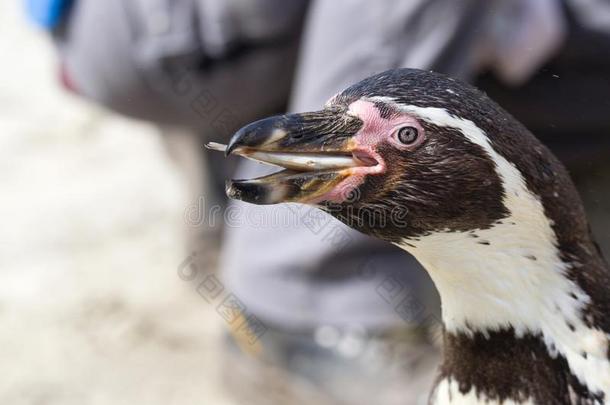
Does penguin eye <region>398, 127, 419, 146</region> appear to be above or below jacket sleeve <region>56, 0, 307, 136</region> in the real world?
above

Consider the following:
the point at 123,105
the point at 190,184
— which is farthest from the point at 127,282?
the point at 123,105

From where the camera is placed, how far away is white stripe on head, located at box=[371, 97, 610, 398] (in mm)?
669

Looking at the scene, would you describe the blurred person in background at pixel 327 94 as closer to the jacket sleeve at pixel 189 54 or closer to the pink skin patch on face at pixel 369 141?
the jacket sleeve at pixel 189 54

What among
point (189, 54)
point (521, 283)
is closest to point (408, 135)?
point (521, 283)

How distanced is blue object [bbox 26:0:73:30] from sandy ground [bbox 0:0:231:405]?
0.46 meters

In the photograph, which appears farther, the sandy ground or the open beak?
the sandy ground

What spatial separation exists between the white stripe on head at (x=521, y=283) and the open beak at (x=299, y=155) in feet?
0.25

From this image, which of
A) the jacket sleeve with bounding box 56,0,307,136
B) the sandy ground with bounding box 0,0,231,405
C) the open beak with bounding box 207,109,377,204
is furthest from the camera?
the sandy ground with bounding box 0,0,231,405

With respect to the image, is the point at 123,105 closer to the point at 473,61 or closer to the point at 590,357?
the point at 473,61

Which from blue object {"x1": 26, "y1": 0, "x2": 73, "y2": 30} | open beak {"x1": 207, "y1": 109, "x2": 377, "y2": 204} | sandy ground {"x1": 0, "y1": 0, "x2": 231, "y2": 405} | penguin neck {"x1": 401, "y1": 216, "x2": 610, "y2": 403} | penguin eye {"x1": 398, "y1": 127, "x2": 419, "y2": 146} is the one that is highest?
penguin eye {"x1": 398, "y1": 127, "x2": 419, "y2": 146}

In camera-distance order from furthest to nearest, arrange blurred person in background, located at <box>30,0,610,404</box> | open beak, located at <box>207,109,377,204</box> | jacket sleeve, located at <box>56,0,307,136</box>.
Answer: jacket sleeve, located at <box>56,0,307,136</box> → blurred person in background, located at <box>30,0,610,404</box> → open beak, located at <box>207,109,377,204</box>

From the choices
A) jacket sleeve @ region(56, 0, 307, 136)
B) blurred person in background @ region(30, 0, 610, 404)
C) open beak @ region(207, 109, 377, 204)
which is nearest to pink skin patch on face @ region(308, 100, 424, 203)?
open beak @ region(207, 109, 377, 204)

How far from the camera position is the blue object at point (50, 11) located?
1.51m

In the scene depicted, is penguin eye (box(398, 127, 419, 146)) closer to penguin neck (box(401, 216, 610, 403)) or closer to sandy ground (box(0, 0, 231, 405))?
penguin neck (box(401, 216, 610, 403))
